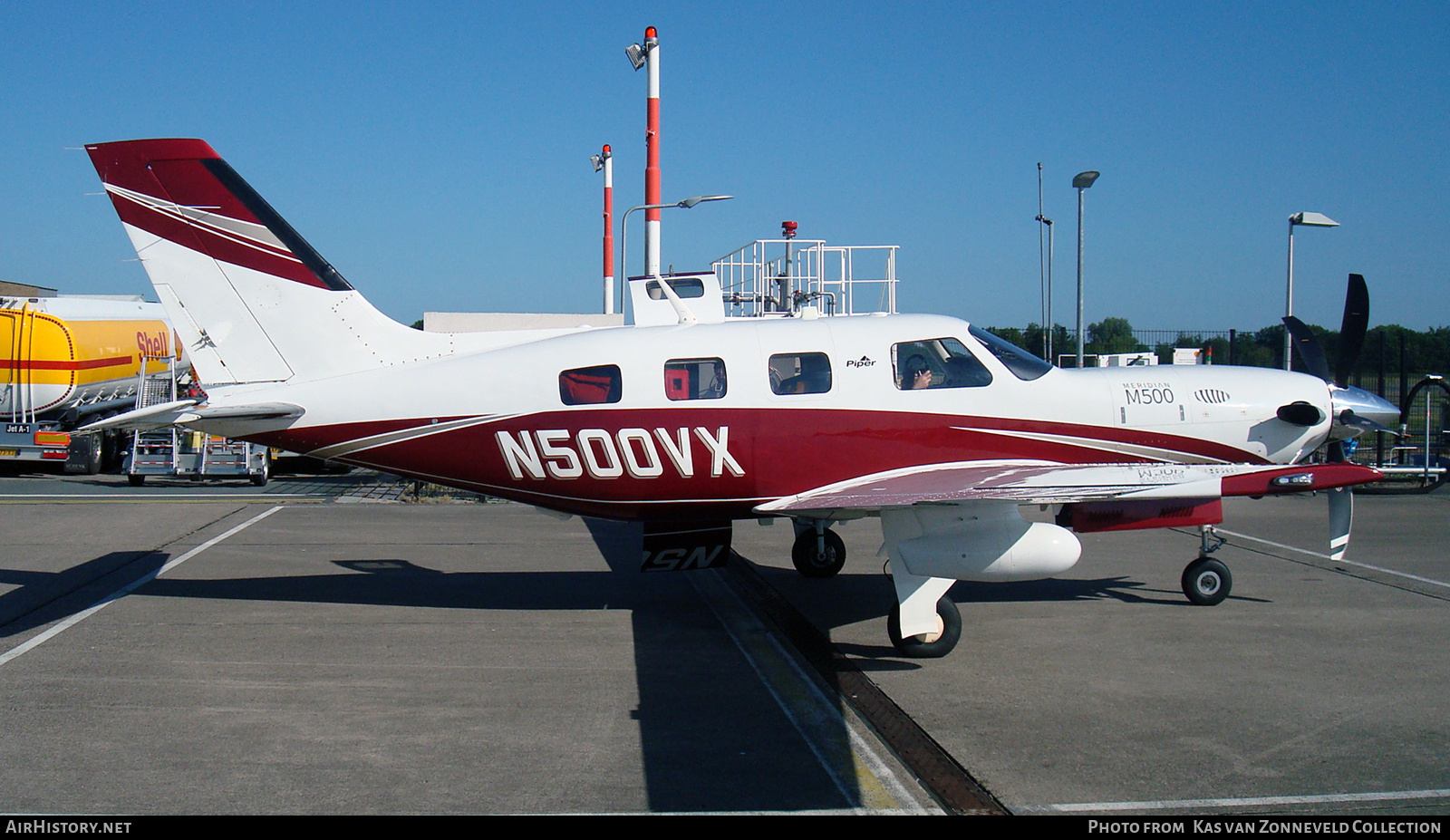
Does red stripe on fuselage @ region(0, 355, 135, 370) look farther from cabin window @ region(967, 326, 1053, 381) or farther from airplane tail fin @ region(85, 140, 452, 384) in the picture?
cabin window @ region(967, 326, 1053, 381)

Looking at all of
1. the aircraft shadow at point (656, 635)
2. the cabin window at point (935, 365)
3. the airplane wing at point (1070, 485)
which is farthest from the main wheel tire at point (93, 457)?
the cabin window at point (935, 365)

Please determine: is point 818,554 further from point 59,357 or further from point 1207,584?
point 59,357

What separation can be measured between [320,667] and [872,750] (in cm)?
408

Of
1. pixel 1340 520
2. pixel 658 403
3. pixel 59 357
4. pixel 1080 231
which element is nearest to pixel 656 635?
pixel 658 403

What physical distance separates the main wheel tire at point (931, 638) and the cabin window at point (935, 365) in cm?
185

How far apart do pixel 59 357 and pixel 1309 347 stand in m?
23.3

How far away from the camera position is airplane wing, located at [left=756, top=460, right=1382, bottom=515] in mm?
6863

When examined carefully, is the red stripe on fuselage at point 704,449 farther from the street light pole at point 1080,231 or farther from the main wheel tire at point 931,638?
the street light pole at point 1080,231

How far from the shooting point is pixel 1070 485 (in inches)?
278

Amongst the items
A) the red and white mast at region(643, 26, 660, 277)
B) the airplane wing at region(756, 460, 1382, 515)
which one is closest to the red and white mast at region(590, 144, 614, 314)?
the red and white mast at region(643, 26, 660, 277)

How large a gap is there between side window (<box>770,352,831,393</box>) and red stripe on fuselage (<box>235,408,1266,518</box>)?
0.20 metres

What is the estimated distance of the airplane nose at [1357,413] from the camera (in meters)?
8.99

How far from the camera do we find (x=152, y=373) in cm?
2309
